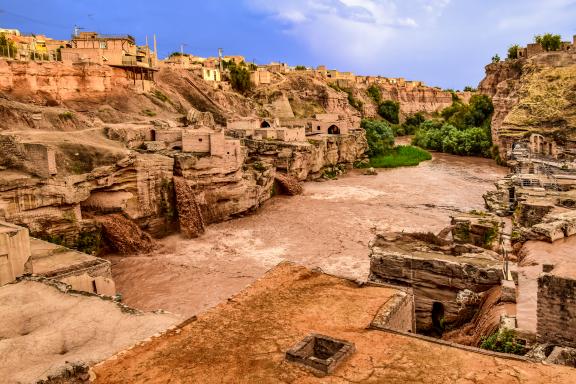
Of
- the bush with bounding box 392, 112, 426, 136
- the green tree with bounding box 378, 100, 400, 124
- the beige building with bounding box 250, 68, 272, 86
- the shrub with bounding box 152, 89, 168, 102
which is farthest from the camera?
the green tree with bounding box 378, 100, 400, 124

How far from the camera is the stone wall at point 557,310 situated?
7.83 meters

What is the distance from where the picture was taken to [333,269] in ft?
64.4

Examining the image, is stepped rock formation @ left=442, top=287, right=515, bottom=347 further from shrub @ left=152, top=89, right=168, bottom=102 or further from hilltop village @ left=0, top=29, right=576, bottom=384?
shrub @ left=152, top=89, right=168, bottom=102

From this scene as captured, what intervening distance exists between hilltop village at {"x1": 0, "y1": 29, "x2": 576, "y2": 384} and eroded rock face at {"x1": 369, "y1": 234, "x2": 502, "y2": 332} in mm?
37

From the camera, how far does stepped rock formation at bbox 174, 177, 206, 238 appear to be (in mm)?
24484

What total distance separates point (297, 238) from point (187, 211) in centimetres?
570

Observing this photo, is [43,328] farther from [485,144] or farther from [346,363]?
[485,144]

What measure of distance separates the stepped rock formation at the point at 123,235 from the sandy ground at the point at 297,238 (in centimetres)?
64

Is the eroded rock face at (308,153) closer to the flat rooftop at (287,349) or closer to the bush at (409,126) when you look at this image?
the flat rooftop at (287,349)

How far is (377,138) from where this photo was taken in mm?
51156

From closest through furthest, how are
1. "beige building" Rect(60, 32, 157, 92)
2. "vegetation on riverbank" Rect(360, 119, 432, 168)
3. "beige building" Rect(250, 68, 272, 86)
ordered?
1. "beige building" Rect(60, 32, 157, 92)
2. "vegetation on riverbank" Rect(360, 119, 432, 168)
3. "beige building" Rect(250, 68, 272, 86)

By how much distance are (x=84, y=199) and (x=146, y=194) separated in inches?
123

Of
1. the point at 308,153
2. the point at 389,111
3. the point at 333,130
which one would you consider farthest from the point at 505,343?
the point at 389,111

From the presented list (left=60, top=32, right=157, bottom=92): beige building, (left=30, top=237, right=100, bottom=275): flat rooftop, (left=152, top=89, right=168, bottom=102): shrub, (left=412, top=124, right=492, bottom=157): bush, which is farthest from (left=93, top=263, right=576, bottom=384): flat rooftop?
(left=412, top=124, right=492, bottom=157): bush
